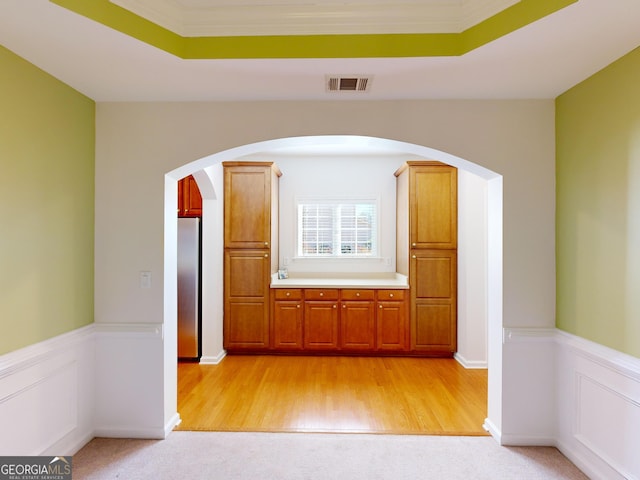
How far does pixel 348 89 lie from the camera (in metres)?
2.65

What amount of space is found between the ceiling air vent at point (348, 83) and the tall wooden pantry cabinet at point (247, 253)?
2.40 metres

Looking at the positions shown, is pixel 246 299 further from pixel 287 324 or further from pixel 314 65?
pixel 314 65

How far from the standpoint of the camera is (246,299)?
4891mm

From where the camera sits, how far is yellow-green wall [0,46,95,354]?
2.15m

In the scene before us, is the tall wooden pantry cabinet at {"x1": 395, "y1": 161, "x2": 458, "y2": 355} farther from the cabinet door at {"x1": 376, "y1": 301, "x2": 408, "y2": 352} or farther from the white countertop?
the white countertop

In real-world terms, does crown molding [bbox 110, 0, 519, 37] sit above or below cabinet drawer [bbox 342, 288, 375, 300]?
above

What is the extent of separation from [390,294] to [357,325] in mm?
571

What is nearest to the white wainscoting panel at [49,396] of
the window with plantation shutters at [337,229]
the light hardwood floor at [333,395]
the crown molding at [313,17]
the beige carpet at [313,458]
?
the beige carpet at [313,458]

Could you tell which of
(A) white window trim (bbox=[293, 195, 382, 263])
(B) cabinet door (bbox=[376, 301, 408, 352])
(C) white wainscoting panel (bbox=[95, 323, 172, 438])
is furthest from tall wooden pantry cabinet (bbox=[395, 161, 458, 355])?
(C) white wainscoting panel (bbox=[95, 323, 172, 438])

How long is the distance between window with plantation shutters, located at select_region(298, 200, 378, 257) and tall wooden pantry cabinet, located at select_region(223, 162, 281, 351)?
0.88 metres

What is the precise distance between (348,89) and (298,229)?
320 cm

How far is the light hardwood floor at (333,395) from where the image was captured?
309cm

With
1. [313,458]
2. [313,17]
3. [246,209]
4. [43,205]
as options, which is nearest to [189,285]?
[246,209]

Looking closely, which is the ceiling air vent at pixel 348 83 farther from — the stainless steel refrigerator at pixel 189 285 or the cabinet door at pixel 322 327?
the cabinet door at pixel 322 327
